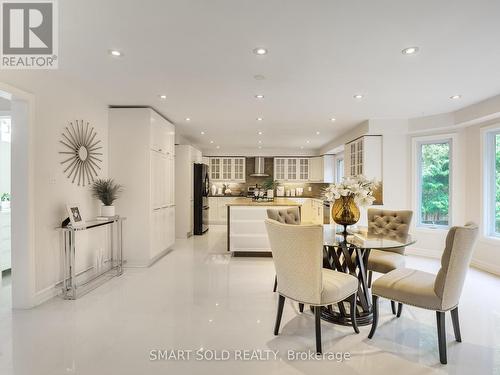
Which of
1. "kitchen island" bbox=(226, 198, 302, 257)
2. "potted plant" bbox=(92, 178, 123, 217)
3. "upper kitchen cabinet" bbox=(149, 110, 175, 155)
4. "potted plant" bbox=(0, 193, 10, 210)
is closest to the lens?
"potted plant" bbox=(92, 178, 123, 217)

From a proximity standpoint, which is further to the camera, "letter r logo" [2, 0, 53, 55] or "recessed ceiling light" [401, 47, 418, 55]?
"recessed ceiling light" [401, 47, 418, 55]

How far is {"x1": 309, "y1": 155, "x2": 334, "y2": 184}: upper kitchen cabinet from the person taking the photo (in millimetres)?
8828

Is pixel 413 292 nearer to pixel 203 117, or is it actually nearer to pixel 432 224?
pixel 432 224

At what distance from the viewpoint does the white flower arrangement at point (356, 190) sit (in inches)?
109

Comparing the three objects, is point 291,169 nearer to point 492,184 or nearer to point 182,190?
point 182,190

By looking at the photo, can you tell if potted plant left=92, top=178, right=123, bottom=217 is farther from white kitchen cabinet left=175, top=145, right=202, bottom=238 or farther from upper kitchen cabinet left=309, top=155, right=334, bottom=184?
upper kitchen cabinet left=309, top=155, right=334, bottom=184

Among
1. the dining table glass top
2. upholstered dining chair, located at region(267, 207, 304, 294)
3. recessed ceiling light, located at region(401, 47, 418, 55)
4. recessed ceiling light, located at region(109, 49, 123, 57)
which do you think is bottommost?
the dining table glass top

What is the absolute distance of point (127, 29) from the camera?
2.17m

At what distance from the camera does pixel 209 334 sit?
2361 mm

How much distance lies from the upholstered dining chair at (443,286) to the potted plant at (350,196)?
759mm

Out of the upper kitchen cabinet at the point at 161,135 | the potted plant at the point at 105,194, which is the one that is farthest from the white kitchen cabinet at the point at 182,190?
A: the potted plant at the point at 105,194

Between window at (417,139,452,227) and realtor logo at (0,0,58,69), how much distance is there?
18.3 feet

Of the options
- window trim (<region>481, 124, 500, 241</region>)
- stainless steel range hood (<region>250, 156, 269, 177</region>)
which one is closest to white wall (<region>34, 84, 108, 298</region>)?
window trim (<region>481, 124, 500, 241</region>)

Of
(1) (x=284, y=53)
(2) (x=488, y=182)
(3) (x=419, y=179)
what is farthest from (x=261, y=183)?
(1) (x=284, y=53)
